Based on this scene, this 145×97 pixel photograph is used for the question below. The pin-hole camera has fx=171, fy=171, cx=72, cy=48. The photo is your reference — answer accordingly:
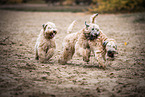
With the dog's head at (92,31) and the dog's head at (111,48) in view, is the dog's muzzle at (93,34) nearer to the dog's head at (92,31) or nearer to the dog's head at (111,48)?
the dog's head at (92,31)

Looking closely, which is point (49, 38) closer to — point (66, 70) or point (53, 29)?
point (53, 29)

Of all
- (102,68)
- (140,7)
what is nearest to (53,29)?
(102,68)

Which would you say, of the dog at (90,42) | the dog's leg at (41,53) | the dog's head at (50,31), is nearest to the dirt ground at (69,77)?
the dog's leg at (41,53)

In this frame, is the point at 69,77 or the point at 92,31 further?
the point at 92,31

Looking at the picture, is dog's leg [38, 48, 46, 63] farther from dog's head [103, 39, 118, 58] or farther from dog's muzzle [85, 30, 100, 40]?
dog's head [103, 39, 118, 58]

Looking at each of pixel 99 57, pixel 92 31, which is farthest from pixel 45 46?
pixel 99 57

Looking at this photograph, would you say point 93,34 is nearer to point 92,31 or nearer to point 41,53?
point 92,31

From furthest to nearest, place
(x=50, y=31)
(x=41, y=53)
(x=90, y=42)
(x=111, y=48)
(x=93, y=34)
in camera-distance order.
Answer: (x=41, y=53), (x=50, y=31), (x=90, y=42), (x=93, y=34), (x=111, y=48)

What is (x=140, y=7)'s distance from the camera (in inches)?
800

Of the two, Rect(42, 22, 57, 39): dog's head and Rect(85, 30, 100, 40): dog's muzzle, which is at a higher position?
Rect(42, 22, 57, 39): dog's head

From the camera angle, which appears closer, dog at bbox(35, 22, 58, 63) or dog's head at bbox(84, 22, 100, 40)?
dog's head at bbox(84, 22, 100, 40)

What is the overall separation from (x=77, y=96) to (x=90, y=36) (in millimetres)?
2051

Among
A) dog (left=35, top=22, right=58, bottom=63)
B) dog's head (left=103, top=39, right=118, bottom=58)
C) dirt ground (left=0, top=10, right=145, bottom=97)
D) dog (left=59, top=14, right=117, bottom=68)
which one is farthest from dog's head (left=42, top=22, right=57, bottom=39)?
dog's head (left=103, top=39, right=118, bottom=58)

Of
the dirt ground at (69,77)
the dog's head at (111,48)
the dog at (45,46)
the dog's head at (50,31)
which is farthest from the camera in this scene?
the dog at (45,46)
